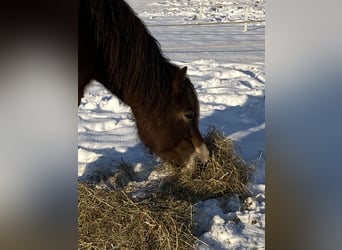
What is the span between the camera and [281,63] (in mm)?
2238

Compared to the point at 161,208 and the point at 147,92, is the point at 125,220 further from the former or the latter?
the point at 147,92

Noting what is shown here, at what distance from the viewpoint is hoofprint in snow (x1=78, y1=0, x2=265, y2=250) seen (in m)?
2.28

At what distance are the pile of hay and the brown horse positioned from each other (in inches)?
1.7

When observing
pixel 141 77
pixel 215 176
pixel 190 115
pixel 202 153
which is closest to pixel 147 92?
pixel 141 77

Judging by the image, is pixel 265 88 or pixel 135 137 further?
pixel 135 137

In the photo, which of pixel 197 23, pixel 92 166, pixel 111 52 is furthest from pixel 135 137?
pixel 197 23

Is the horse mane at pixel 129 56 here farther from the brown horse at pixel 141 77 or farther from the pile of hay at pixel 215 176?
the pile of hay at pixel 215 176

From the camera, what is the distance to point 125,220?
2365 millimetres

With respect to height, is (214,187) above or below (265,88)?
below

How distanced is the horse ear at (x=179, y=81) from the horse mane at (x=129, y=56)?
0.02 metres

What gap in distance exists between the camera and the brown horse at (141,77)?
2371 mm

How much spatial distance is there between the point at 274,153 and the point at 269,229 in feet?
0.98

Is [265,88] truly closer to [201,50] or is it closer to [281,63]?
[281,63]

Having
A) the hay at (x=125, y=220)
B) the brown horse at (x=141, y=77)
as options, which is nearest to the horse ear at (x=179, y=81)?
the brown horse at (x=141, y=77)
